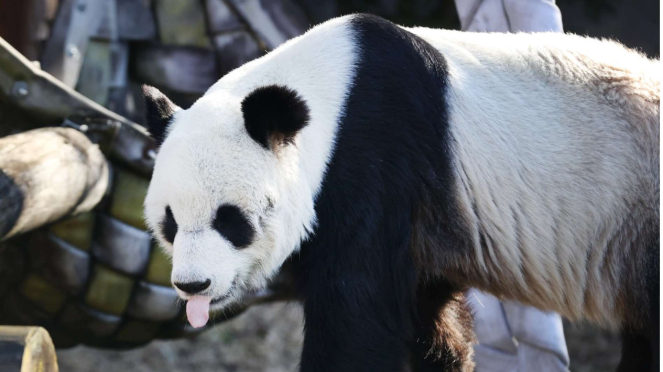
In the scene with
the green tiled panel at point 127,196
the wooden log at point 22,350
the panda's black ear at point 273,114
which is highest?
the panda's black ear at point 273,114

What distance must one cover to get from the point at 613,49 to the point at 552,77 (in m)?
0.31

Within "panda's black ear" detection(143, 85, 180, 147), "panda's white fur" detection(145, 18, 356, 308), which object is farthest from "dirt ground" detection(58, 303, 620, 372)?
"panda's white fur" detection(145, 18, 356, 308)

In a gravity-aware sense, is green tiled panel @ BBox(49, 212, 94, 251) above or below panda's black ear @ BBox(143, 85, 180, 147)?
below

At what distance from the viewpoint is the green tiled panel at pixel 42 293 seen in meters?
3.65

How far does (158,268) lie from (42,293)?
1.80 ft

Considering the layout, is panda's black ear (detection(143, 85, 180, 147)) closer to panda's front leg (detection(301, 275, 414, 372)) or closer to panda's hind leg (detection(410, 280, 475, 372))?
panda's front leg (detection(301, 275, 414, 372))

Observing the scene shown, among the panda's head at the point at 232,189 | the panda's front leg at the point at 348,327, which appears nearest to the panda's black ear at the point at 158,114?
the panda's head at the point at 232,189

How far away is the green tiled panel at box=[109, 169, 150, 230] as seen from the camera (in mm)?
3604

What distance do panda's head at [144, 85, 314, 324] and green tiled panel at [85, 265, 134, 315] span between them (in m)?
1.64

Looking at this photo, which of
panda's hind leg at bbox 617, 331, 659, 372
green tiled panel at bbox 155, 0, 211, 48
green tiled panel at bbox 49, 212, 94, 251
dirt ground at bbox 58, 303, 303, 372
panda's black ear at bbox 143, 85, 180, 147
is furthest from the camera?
dirt ground at bbox 58, 303, 303, 372

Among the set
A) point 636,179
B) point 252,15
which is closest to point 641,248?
point 636,179

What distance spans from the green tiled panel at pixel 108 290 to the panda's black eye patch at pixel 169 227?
5.19 feet

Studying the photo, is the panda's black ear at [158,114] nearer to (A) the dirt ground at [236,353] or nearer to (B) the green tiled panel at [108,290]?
(B) the green tiled panel at [108,290]

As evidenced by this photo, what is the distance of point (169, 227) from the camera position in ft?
7.15
